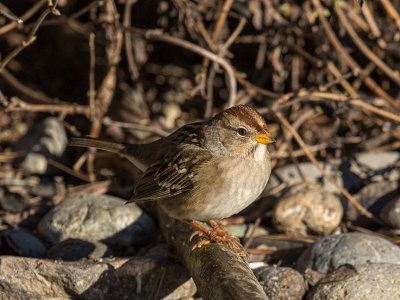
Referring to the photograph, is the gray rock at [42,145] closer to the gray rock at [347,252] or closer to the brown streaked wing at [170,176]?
the brown streaked wing at [170,176]

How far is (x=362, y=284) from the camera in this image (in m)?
3.46

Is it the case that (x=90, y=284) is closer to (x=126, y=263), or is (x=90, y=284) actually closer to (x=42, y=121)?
(x=126, y=263)

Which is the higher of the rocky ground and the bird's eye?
the bird's eye

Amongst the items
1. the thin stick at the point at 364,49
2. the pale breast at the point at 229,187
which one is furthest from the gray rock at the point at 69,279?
the thin stick at the point at 364,49

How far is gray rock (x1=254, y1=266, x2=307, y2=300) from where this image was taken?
11.9 feet

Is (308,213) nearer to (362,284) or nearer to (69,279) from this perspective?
(362,284)

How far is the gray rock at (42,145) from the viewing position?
5.75m

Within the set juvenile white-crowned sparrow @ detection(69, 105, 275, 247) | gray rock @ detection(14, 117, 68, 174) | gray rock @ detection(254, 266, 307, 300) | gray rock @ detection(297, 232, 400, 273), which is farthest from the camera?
gray rock @ detection(14, 117, 68, 174)

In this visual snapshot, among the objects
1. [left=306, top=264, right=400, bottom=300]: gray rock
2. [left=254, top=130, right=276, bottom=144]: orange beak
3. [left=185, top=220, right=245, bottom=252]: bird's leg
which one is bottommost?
[left=306, top=264, right=400, bottom=300]: gray rock

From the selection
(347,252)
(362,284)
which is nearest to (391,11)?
(347,252)

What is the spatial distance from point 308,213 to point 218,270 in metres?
1.72

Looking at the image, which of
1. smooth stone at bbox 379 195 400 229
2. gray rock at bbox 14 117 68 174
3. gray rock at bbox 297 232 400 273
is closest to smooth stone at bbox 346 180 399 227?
smooth stone at bbox 379 195 400 229

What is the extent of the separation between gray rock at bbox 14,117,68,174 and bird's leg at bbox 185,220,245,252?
2.43 metres

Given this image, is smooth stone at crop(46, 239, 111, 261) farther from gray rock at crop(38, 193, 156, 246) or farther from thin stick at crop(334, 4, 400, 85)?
thin stick at crop(334, 4, 400, 85)
